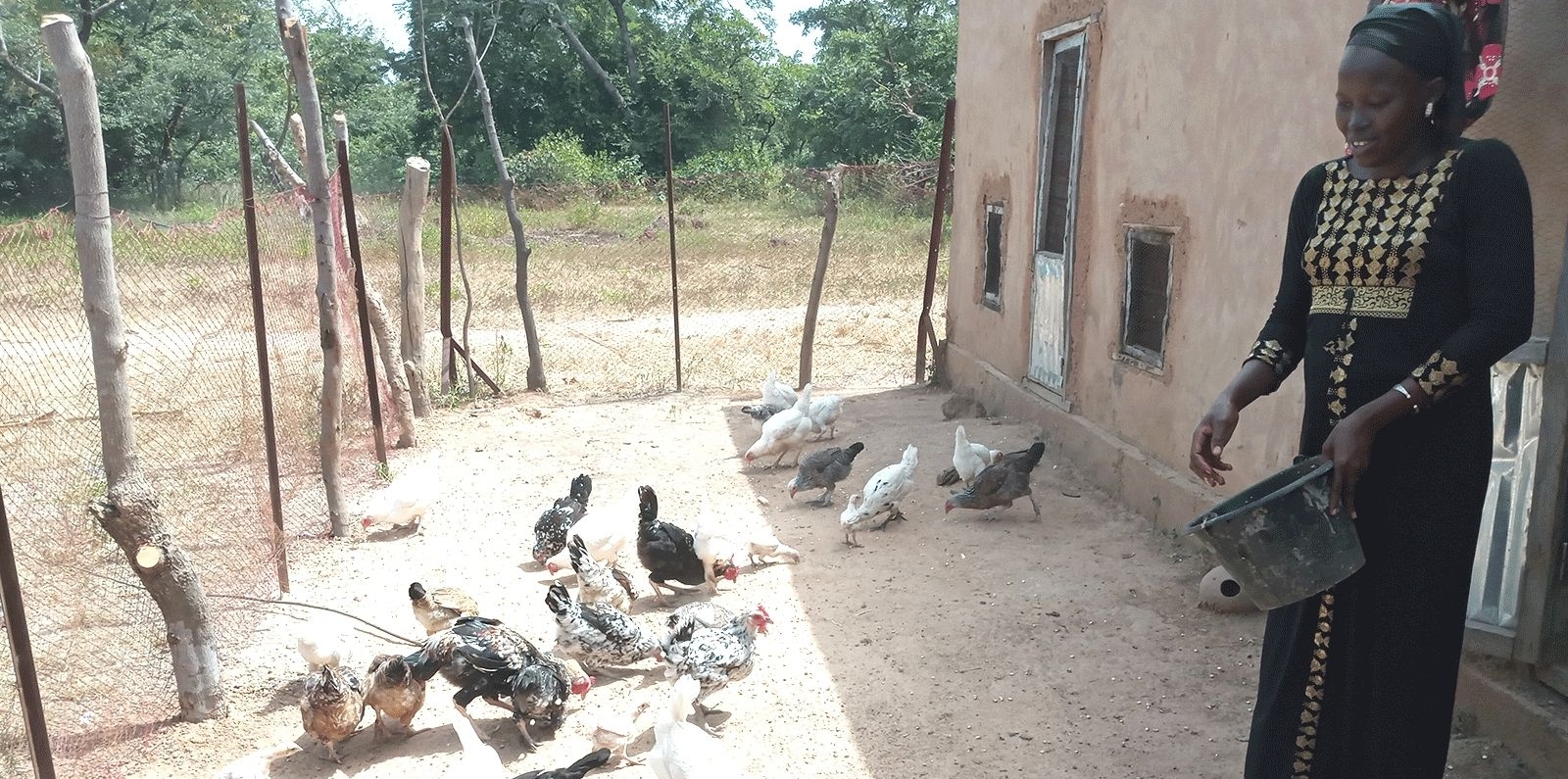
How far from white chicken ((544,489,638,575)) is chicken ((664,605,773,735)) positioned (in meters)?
1.40

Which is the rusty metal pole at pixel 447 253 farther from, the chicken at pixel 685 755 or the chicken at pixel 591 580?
the chicken at pixel 685 755

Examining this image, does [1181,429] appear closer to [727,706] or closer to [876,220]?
[727,706]

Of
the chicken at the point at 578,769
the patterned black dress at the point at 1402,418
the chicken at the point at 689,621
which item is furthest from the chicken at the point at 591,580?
the patterned black dress at the point at 1402,418

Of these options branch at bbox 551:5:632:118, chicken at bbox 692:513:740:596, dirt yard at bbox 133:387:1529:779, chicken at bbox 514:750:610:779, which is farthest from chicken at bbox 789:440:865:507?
branch at bbox 551:5:632:118

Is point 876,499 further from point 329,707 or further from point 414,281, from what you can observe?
point 414,281

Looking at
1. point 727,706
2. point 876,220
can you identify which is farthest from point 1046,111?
point 876,220

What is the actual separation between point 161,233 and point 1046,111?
6.45 metres

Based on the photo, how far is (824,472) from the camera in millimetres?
7512

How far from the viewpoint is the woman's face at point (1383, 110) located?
7.34 ft

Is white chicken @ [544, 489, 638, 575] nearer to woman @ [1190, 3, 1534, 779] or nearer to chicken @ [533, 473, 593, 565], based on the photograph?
chicken @ [533, 473, 593, 565]

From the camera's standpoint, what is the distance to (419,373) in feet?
32.1

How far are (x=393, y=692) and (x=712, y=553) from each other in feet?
6.55

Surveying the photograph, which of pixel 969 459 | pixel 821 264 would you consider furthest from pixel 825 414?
pixel 821 264

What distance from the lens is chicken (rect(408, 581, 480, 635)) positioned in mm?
5145
